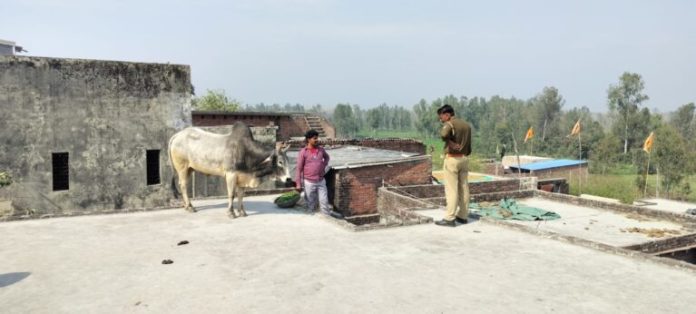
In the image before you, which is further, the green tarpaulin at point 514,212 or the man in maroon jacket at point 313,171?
the green tarpaulin at point 514,212

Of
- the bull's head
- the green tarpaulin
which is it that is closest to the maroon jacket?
the bull's head

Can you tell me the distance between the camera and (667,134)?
46.8m

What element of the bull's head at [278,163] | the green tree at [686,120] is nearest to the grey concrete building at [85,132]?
the bull's head at [278,163]

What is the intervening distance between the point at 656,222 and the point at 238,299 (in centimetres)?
1133

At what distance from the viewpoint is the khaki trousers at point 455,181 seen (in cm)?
834

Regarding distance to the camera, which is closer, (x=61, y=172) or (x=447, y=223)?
(x=447, y=223)

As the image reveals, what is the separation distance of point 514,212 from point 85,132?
11381 millimetres

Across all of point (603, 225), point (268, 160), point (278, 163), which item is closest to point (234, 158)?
point (268, 160)

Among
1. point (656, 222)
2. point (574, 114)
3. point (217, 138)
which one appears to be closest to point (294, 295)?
point (217, 138)

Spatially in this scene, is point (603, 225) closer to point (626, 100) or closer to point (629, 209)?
point (629, 209)

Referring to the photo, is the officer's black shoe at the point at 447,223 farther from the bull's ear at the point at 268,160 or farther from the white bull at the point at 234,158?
the bull's ear at the point at 268,160

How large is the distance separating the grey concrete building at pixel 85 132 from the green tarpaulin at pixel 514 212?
29.6 feet

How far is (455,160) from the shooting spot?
833cm

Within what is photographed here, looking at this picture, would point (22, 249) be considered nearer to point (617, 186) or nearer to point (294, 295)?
point (294, 295)
